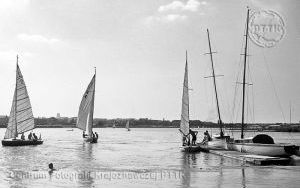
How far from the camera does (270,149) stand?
40031 mm

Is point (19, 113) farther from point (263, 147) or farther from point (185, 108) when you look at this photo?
point (263, 147)

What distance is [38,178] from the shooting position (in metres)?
26.3

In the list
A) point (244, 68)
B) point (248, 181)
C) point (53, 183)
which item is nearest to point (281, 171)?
point (248, 181)

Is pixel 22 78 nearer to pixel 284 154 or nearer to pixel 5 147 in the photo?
pixel 5 147

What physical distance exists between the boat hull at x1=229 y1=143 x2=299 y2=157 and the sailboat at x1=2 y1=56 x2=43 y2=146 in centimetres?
3391

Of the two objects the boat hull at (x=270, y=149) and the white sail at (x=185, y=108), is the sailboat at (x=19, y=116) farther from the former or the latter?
the boat hull at (x=270, y=149)

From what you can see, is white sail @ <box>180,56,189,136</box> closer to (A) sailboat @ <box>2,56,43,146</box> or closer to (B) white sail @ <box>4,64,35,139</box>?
(A) sailboat @ <box>2,56,43,146</box>

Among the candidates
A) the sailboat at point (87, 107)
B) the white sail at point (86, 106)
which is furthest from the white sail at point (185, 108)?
the white sail at point (86, 106)

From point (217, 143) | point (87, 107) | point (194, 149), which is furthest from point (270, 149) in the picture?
point (87, 107)

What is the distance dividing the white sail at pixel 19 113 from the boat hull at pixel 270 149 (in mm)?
34207

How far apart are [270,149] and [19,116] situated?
39341mm

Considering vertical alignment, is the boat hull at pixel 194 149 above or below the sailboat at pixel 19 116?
below

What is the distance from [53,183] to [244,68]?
36.1m

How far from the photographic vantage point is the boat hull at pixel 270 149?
38406mm
